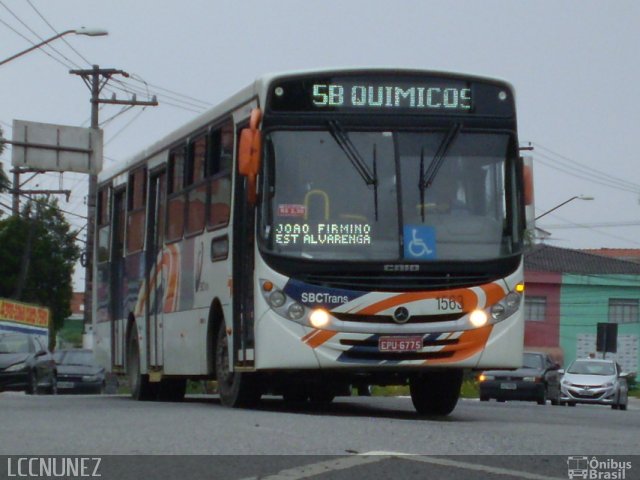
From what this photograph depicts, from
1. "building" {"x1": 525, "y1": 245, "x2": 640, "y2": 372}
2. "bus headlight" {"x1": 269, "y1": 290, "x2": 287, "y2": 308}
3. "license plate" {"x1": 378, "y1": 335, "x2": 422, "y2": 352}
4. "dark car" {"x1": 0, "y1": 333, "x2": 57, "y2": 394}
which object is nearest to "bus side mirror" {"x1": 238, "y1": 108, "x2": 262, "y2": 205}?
"bus headlight" {"x1": 269, "y1": 290, "x2": 287, "y2": 308}

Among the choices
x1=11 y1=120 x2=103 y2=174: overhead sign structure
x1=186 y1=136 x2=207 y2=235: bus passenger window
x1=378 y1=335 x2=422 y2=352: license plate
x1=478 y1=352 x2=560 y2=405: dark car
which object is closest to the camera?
x1=378 y1=335 x2=422 y2=352: license plate

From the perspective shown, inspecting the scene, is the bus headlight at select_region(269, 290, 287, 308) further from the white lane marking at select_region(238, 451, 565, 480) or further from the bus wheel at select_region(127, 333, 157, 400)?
the bus wheel at select_region(127, 333, 157, 400)

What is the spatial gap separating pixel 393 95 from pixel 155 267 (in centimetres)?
559

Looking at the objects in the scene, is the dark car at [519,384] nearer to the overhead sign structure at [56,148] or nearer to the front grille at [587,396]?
the front grille at [587,396]

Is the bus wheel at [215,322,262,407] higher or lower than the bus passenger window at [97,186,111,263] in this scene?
lower

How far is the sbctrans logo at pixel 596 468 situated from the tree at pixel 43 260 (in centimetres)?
6787

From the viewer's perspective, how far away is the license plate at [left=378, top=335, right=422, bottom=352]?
15.0 m

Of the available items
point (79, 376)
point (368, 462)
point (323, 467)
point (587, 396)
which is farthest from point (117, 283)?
point (587, 396)

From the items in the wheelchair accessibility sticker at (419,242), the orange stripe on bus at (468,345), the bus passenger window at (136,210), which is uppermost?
the bus passenger window at (136,210)

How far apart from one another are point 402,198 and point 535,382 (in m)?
22.5

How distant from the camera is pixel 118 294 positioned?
22.9 metres

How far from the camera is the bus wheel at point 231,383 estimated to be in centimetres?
1633

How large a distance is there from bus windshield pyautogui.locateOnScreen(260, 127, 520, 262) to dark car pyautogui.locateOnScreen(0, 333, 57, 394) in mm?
23142

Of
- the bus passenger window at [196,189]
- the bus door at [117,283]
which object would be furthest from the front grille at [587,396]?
the bus passenger window at [196,189]
